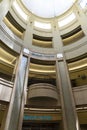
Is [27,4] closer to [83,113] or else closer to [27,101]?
[27,101]

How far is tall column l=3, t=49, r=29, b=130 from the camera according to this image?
5.59 meters

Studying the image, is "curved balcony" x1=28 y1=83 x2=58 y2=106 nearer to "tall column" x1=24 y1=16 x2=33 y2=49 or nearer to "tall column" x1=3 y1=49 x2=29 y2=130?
"tall column" x1=3 y1=49 x2=29 y2=130

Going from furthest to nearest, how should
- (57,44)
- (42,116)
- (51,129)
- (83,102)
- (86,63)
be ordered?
(57,44), (86,63), (51,129), (42,116), (83,102)

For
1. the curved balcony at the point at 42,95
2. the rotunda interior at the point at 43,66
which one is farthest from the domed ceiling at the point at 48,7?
the curved balcony at the point at 42,95

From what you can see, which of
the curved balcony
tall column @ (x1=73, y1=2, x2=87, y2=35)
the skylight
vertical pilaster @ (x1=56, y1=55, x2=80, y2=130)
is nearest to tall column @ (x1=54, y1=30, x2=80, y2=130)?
vertical pilaster @ (x1=56, y1=55, x2=80, y2=130)

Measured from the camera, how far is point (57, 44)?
1100 centimetres

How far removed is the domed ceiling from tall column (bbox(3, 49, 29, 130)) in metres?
7.93

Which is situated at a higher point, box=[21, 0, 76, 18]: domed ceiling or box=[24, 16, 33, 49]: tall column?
box=[21, 0, 76, 18]: domed ceiling

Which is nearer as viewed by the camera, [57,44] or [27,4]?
[57,44]

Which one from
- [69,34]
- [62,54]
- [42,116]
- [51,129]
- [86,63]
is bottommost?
[51,129]

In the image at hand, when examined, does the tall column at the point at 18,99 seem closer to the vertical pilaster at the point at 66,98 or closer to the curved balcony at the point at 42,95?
the curved balcony at the point at 42,95

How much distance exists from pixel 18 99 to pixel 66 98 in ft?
9.40

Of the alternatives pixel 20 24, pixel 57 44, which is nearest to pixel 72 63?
pixel 57 44

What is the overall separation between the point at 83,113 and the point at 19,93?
4710 millimetres
